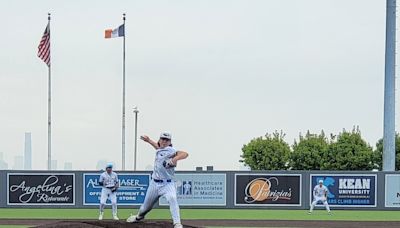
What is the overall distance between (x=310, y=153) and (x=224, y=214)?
118 feet

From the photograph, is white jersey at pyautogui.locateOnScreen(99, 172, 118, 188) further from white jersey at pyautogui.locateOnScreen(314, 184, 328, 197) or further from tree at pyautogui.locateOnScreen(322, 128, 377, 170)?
tree at pyautogui.locateOnScreen(322, 128, 377, 170)

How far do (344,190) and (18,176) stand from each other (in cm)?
1420

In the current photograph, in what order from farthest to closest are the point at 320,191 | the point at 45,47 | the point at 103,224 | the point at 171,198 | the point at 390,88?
the point at 45,47 → the point at 390,88 → the point at 320,191 → the point at 171,198 → the point at 103,224

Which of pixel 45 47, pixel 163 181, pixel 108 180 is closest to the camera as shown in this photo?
pixel 163 181

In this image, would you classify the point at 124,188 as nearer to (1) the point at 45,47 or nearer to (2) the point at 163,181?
(1) the point at 45,47

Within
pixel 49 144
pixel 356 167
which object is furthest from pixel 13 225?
pixel 356 167

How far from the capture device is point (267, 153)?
64875 millimetres

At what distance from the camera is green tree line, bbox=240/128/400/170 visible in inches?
2415

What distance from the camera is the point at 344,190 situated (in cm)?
3122

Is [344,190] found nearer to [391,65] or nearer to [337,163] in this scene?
[391,65]

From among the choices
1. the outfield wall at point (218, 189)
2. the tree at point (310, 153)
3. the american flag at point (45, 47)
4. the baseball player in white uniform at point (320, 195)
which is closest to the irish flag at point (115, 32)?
the american flag at point (45, 47)

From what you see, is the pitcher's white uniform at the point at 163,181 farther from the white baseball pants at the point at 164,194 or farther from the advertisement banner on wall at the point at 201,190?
the advertisement banner on wall at the point at 201,190

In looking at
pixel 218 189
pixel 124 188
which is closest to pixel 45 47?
pixel 124 188

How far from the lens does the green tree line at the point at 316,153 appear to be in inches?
2415
